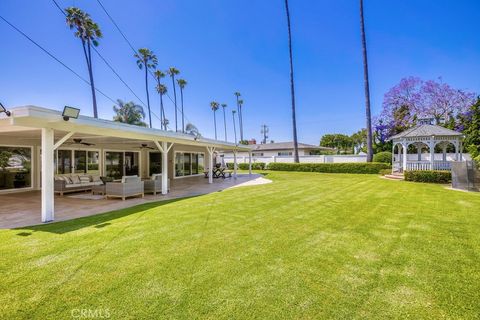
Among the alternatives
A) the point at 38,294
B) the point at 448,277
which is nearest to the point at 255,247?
the point at 448,277

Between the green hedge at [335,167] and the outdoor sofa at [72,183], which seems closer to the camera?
the outdoor sofa at [72,183]

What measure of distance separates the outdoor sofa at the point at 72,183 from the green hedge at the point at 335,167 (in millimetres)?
16832

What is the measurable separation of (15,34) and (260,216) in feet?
41.2

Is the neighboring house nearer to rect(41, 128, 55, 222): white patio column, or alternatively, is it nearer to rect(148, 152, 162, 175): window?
rect(148, 152, 162, 175): window

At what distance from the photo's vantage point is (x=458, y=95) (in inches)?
898

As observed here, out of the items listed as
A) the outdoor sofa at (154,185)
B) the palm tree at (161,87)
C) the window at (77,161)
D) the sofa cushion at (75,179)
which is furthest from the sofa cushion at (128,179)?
the palm tree at (161,87)

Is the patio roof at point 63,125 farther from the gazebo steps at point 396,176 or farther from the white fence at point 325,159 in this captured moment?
the white fence at point 325,159

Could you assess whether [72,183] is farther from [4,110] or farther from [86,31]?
[86,31]

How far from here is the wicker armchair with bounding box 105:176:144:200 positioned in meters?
9.07

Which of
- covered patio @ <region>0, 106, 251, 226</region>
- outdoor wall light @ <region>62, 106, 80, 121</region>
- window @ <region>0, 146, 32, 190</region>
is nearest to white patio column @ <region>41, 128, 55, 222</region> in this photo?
covered patio @ <region>0, 106, 251, 226</region>

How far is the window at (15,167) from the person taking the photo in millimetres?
10484

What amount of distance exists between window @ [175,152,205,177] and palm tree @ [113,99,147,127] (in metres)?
14.5

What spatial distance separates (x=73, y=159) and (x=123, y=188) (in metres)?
5.99

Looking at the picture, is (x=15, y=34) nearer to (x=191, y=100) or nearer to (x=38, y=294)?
(x=38, y=294)
